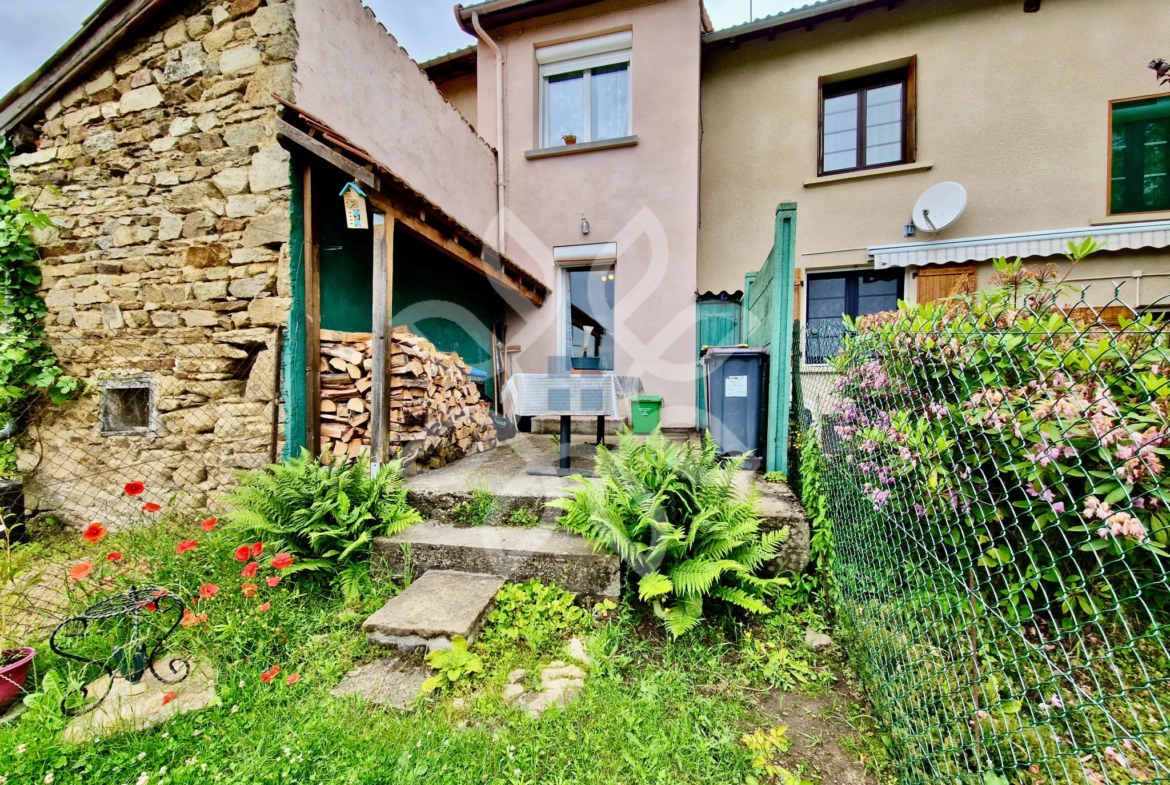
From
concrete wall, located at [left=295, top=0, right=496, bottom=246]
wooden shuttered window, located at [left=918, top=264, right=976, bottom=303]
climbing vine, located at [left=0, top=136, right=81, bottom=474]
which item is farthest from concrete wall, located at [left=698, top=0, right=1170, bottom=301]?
climbing vine, located at [left=0, top=136, right=81, bottom=474]

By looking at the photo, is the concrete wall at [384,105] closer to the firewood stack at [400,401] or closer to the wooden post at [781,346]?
the firewood stack at [400,401]

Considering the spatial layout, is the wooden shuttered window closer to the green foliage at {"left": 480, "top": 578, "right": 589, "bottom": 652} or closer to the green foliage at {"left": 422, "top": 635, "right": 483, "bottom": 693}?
the green foliage at {"left": 480, "top": 578, "right": 589, "bottom": 652}

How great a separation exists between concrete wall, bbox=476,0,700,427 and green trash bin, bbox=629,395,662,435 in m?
0.80

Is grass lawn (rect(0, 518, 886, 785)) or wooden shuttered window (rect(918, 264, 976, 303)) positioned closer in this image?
grass lawn (rect(0, 518, 886, 785))

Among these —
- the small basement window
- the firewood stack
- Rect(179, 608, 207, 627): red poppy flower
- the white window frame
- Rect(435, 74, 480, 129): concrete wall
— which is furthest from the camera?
Rect(435, 74, 480, 129): concrete wall

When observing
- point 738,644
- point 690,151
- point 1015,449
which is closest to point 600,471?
point 738,644

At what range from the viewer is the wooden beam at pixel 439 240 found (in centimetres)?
348

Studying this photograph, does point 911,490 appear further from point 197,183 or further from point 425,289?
point 197,183

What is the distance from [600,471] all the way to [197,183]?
4403 mm

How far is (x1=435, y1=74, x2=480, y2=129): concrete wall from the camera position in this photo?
23.6ft

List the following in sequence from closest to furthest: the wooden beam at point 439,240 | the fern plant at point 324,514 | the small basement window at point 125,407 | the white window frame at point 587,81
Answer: the fern plant at point 324,514
the wooden beam at point 439,240
the small basement window at point 125,407
the white window frame at point 587,81

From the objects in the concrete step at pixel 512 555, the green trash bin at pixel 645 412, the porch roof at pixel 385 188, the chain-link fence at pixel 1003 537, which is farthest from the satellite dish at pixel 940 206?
the concrete step at pixel 512 555

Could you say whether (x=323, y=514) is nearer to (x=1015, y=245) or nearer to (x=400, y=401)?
(x=400, y=401)

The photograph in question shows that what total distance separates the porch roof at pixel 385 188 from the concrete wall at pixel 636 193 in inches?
73.2
